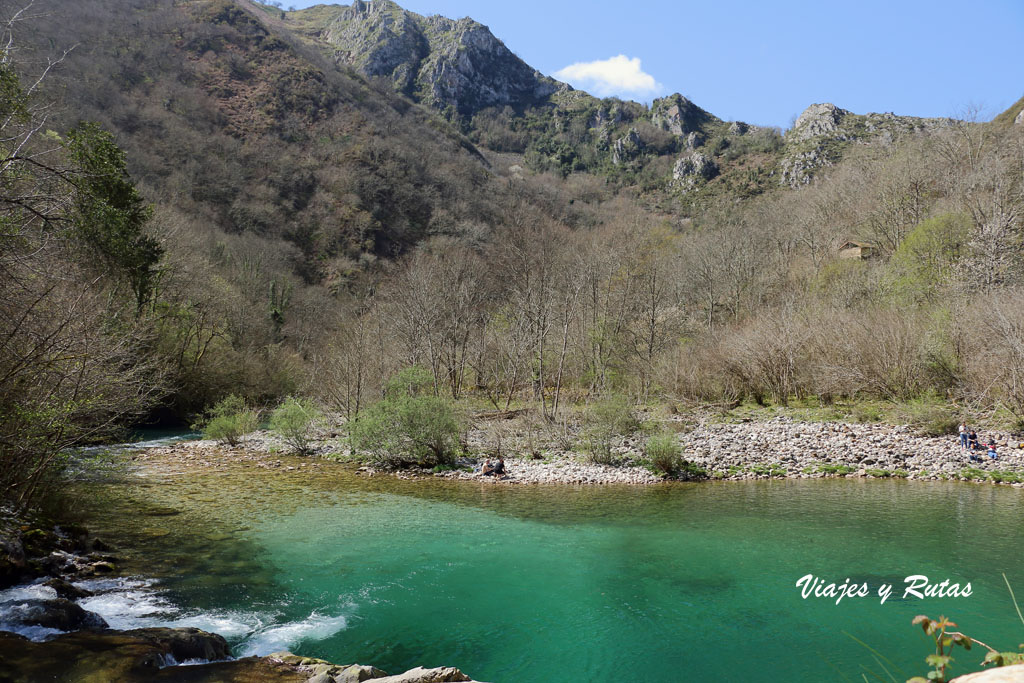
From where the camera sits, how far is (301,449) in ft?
77.5

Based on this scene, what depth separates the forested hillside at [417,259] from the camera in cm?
1789

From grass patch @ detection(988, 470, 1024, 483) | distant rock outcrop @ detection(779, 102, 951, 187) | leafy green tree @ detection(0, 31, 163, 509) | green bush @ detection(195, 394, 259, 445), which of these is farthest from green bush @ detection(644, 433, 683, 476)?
distant rock outcrop @ detection(779, 102, 951, 187)

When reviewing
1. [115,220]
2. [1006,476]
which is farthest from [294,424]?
[1006,476]

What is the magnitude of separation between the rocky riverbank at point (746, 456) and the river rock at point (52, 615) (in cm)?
1241

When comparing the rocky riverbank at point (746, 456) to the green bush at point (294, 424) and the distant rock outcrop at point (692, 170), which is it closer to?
the green bush at point (294, 424)

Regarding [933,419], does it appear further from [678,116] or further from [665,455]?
[678,116]

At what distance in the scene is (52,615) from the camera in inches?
295

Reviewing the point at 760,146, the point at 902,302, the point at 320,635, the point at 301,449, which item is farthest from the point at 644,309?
the point at 760,146

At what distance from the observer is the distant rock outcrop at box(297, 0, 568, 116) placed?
441ft

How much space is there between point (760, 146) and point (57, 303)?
106m

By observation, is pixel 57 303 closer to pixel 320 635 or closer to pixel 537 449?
pixel 320 635

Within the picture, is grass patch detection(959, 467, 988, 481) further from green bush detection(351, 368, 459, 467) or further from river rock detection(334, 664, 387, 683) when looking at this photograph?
river rock detection(334, 664, 387, 683)

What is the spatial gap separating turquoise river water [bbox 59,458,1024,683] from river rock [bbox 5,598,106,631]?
52cm

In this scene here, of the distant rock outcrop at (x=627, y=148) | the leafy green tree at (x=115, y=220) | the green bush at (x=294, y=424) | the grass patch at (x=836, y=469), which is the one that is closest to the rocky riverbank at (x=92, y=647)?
the green bush at (x=294, y=424)
